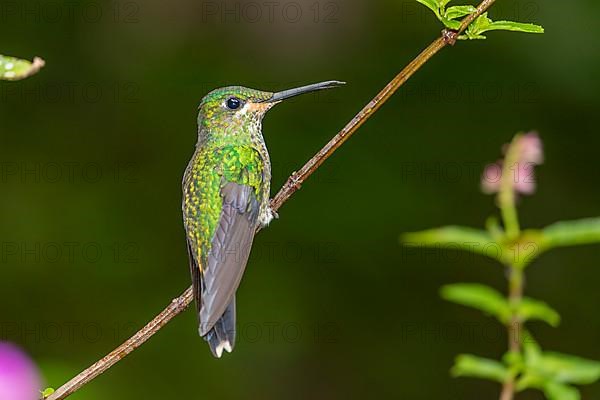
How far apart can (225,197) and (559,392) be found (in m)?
1.34

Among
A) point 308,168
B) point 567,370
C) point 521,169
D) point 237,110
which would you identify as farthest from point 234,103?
point 567,370

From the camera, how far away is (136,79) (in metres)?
6.38

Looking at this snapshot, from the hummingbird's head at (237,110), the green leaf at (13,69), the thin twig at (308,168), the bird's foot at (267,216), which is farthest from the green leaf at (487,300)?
the green leaf at (13,69)

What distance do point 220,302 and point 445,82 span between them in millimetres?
4123

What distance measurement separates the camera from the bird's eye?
11.1ft

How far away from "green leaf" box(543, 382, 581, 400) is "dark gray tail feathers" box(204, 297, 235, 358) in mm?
898

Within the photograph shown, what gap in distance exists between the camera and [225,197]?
312 cm

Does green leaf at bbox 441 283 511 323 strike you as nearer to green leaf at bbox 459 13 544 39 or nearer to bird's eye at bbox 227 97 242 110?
green leaf at bbox 459 13 544 39

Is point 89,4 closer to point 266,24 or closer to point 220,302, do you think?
point 266,24

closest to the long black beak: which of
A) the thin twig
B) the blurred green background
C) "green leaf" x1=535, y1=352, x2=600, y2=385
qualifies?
the thin twig

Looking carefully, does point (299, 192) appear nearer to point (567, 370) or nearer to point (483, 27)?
point (567, 370)

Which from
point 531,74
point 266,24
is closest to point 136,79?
point 266,24

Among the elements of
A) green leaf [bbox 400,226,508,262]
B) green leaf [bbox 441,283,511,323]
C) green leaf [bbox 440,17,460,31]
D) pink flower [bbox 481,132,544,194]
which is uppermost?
pink flower [bbox 481,132,544,194]

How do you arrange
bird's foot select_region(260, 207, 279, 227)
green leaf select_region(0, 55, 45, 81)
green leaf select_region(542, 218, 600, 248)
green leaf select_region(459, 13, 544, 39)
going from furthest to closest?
bird's foot select_region(260, 207, 279, 227) → green leaf select_region(542, 218, 600, 248) → green leaf select_region(459, 13, 544, 39) → green leaf select_region(0, 55, 45, 81)
